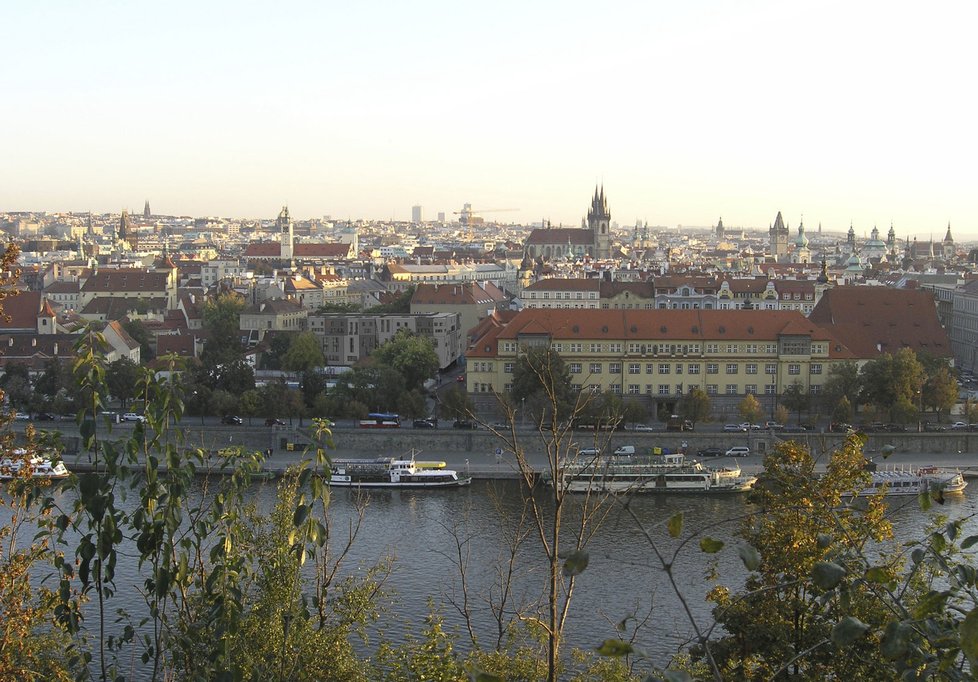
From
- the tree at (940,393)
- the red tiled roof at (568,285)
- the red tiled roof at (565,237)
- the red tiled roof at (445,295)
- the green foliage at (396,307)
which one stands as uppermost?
the red tiled roof at (565,237)

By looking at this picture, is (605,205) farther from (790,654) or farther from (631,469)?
(790,654)

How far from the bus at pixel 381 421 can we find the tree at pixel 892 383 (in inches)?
285

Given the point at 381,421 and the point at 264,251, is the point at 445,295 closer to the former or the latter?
the point at 381,421

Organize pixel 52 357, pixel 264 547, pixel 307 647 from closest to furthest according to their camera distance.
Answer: pixel 307 647 → pixel 264 547 → pixel 52 357

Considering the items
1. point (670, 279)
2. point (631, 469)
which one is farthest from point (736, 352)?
point (670, 279)

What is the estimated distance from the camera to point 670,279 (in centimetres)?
2934

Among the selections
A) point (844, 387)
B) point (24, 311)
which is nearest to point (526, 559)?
point (844, 387)

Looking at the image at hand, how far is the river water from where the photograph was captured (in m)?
9.24

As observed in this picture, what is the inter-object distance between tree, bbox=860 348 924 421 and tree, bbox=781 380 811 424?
2.83 ft

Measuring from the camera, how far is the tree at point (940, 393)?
18.8 meters

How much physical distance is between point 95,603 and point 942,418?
14210 mm

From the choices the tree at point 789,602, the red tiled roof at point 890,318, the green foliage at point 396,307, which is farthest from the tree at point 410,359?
the tree at point 789,602

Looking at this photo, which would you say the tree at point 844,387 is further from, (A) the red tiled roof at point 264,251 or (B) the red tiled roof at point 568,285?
(A) the red tiled roof at point 264,251

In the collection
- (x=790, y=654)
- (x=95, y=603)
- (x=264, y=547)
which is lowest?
(x=95, y=603)
